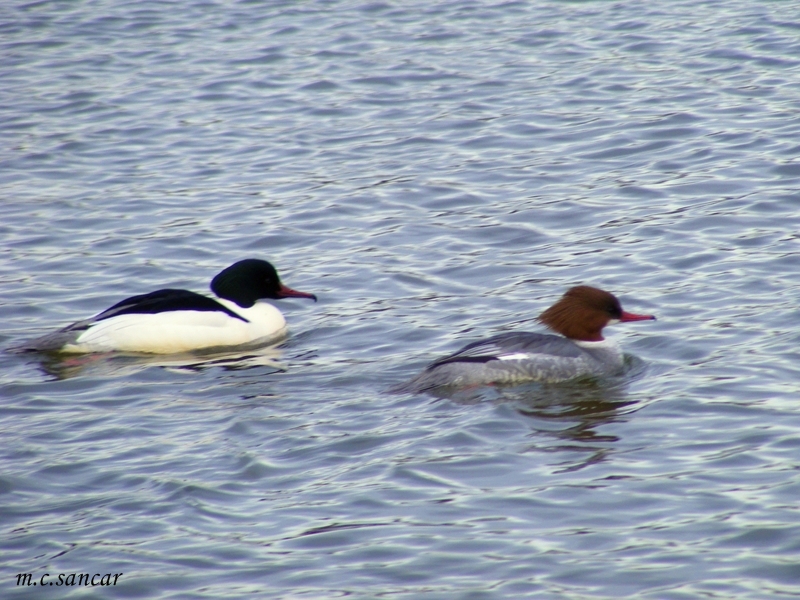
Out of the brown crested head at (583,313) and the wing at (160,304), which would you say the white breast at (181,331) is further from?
the brown crested head at (583,313)

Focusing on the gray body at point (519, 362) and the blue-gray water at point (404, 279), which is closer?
the blue-gray water at point (404, 279)

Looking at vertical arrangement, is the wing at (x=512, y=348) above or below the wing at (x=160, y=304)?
below

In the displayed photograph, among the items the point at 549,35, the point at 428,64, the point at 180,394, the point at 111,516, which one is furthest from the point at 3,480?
the point at 549,35

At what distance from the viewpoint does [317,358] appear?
9.88m

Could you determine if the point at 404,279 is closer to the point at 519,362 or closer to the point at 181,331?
the point at 181,331

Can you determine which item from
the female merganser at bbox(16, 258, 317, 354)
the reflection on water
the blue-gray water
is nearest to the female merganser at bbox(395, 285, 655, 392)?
the blue-gray water

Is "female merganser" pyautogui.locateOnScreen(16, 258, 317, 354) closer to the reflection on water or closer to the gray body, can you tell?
the reflection on water

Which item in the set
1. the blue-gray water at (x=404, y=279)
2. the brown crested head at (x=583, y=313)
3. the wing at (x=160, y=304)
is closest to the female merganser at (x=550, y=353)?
the brown crested head at (x=583, y=313)

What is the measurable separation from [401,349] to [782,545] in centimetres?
391

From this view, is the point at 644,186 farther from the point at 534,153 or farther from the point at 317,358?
the point at 317,358

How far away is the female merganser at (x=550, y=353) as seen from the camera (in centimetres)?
895

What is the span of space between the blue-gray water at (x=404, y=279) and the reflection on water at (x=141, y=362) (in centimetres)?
5

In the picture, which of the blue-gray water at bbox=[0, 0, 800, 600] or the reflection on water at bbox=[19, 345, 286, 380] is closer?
the blue-gray water at bbox=[0, 0, 800, 600]

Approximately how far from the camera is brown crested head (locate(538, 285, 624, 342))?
9648mm
